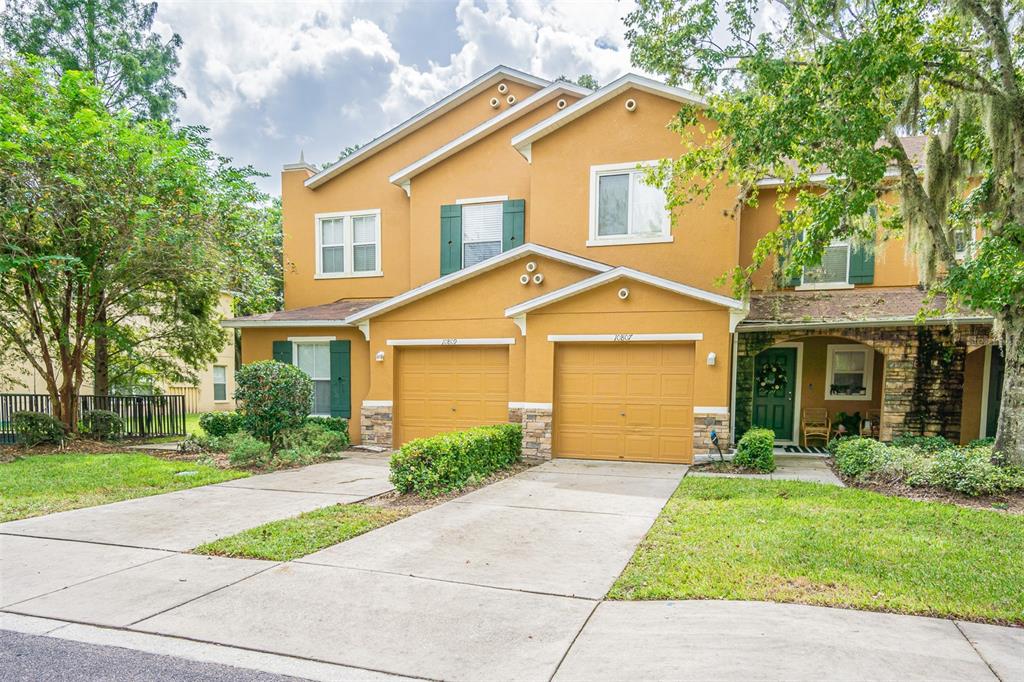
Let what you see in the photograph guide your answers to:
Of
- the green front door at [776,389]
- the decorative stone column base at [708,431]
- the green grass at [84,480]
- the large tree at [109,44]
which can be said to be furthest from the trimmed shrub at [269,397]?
the large tree at [109,44]

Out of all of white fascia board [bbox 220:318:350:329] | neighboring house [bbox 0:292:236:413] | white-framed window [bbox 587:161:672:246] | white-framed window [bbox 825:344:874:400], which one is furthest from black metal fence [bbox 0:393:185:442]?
white-framed window [bbox 825:344:874:400]

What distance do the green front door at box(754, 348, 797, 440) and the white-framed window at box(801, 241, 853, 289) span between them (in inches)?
63.0

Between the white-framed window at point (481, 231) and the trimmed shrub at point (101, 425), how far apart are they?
30.4 feet

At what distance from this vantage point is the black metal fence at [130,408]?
13.5 metres

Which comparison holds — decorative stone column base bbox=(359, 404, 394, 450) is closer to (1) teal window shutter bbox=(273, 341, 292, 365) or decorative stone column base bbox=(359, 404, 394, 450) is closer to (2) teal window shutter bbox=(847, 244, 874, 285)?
(1) teal window shutter bbox=(273, 341, 292, 365)

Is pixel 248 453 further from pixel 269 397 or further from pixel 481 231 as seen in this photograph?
pixel 481 231

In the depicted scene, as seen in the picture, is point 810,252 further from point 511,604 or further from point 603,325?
point 511,604

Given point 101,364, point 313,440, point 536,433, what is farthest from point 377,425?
point 101,364

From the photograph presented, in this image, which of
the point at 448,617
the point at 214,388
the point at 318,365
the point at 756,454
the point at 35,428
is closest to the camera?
the point at 448,617

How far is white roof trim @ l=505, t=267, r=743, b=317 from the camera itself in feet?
32.0

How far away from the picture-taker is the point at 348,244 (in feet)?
49.6

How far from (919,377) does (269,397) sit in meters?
12.7

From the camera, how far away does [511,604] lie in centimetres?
416

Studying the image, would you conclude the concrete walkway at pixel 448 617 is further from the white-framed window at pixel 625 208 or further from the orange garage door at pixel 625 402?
the white-framed window at pixel 625 208
